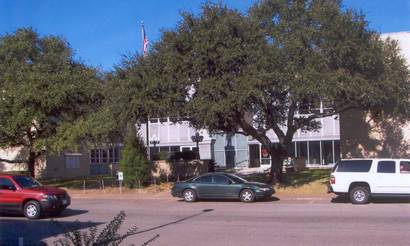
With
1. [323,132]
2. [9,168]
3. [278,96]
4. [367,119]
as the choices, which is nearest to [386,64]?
[278,96]

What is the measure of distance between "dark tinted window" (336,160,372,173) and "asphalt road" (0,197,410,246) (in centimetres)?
138

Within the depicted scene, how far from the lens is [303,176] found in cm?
3512

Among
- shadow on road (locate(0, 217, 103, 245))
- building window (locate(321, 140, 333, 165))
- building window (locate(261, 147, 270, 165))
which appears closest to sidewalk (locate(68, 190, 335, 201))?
shadow on road (locate(0, 217, 103, 245))

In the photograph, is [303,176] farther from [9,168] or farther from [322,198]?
[9,168]

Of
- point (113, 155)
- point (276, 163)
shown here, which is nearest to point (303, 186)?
point (276, 163)

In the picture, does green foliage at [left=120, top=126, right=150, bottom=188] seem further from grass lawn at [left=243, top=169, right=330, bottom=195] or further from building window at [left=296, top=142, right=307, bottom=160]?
building window at [left=296, top=142, right=307, bottom=160]

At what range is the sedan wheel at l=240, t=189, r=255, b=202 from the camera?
989 inches

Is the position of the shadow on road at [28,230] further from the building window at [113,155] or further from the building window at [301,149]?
the building window at [113,155]

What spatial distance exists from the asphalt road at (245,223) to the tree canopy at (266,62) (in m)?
4.61

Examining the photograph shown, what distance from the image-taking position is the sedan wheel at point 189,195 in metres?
26.2

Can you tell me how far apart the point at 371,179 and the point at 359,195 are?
769 mm

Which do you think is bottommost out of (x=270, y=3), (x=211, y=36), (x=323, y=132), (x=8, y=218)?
(x=8, y=218)

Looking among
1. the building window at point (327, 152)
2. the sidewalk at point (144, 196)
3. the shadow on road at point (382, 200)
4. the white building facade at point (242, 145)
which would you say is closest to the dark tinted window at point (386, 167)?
the shadow on road at point (382, 200)

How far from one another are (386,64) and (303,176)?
29.7 feet
